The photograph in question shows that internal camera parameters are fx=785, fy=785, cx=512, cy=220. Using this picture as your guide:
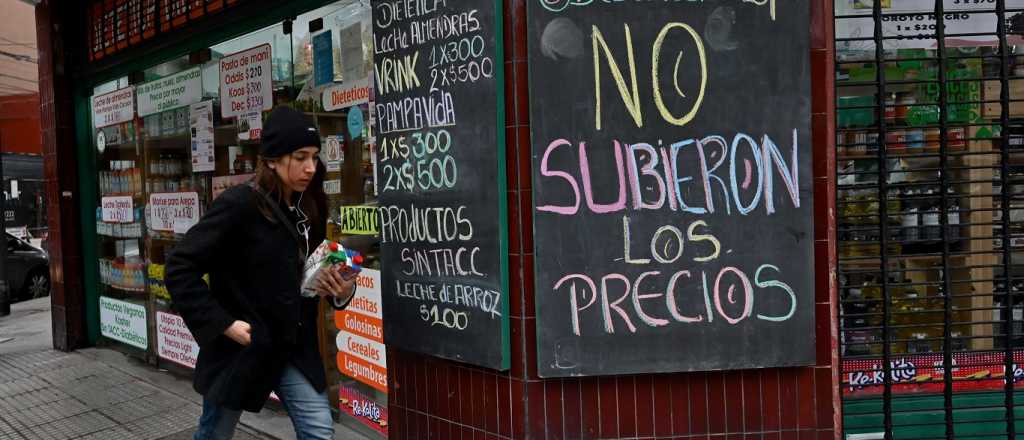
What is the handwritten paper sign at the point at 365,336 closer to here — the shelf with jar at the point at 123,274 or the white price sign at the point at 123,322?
the white price sign at the point at 123,322

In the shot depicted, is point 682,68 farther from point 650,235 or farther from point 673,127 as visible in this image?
point 650,235

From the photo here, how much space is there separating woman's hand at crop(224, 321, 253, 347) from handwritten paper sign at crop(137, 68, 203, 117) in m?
4.56

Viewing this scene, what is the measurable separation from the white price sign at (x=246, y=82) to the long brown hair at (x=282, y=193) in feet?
9.46

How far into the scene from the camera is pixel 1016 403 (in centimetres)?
434

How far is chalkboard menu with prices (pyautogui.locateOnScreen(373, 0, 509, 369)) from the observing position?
3676 mm

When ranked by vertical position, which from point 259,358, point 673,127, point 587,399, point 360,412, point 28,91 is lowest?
point 360,412

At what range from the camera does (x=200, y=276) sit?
309 centimetres

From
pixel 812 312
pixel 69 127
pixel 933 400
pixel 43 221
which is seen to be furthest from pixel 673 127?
pixel 43 221

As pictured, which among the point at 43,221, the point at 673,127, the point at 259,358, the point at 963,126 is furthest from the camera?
the point at 43,221

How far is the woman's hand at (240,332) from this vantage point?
3.07 metres

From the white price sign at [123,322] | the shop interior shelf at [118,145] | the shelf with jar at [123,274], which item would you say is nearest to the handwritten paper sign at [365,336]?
the white price sign at [123,322]

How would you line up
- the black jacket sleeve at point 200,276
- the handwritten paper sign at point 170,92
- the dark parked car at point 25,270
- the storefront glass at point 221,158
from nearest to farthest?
the black jacket sleeve at point 200,276, the storefront glass at point 221,158, the handwritten paper sign at point 170,92, the dark parked car at point 25,270

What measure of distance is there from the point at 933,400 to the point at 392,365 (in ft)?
9.85

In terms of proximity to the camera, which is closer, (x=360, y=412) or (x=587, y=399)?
(x=587, y=399)
